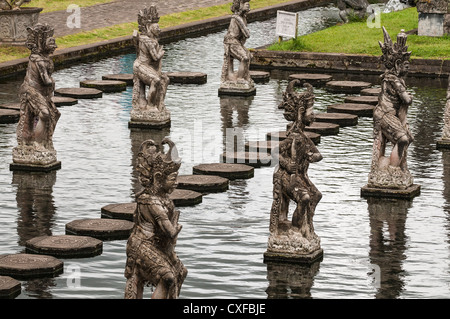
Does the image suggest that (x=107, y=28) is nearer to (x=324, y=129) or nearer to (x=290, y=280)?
(x=324, y=129)

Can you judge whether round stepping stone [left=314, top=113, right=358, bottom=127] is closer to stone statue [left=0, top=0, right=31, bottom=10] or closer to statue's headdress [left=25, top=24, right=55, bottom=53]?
statue's headdress [left=25, top=24, right=55, bottom=53]

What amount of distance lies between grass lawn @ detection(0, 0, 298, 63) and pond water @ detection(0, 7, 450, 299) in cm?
552

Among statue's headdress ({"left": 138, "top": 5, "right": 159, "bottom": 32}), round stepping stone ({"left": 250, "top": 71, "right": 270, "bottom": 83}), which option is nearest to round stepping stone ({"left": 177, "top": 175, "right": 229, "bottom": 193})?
statue's headdress ({"left": 138, "top": 5, "right": 159, "bottom": 32})

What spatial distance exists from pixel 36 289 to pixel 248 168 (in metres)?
8.15

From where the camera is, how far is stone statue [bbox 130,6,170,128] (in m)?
27.2

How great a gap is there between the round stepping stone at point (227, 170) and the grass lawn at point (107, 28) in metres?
14.6

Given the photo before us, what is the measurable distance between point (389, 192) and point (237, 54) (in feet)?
38.6

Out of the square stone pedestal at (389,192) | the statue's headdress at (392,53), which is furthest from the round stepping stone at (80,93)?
the statue's headdress at (392,53)

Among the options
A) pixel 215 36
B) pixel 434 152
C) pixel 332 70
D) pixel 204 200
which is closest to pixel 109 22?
pixel 215 36

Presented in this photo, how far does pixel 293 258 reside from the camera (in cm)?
1739

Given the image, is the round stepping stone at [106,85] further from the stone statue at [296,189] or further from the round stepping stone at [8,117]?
the stone statue at [296,189]

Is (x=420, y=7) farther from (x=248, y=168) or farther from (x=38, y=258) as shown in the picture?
(x=38, y=258)

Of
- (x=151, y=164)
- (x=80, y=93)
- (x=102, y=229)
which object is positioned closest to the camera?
(x=151, y=164)

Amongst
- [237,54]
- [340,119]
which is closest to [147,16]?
[340,119]
